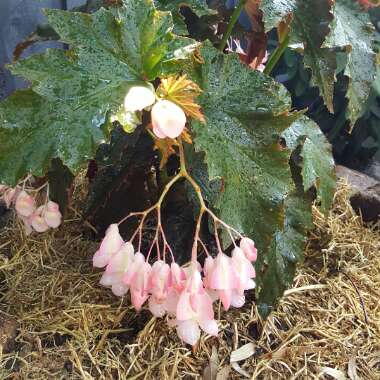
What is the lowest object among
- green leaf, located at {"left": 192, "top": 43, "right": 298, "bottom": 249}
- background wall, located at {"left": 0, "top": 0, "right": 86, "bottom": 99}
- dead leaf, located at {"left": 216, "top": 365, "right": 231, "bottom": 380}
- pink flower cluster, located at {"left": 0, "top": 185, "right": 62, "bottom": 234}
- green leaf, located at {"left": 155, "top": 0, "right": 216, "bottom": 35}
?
background wall, located at {"left": 0, "top": 0, "right": 86, "bottom": 99}

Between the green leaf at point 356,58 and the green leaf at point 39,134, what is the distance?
0.41m

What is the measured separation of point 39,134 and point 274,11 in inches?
15.7

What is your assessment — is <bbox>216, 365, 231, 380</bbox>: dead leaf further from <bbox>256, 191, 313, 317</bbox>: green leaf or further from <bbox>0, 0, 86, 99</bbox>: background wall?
<bbox>0, 0, 86, 99</bbox>: background wall

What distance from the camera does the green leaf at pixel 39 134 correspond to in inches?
27.2

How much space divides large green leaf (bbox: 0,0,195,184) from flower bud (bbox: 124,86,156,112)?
0.04m

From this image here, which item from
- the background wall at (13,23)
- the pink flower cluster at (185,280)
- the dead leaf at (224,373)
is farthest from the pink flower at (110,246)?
the background wall at (13,23)

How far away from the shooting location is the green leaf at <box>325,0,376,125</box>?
87 cm

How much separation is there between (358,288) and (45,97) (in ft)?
2.51

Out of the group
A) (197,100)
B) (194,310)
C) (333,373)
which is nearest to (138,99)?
(197,100)

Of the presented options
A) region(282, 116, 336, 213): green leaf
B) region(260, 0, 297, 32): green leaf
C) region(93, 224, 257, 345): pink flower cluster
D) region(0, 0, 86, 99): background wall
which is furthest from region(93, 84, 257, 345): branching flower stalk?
region(0, 0, 86, 99): background wall

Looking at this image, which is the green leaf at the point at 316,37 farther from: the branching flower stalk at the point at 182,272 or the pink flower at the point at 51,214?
the pink flower at the point at 51,214

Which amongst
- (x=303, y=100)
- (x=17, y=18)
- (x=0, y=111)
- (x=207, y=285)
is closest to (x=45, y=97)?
(x=0, y=111)

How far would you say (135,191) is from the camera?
104cm

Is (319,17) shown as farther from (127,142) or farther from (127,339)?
(127,339)
